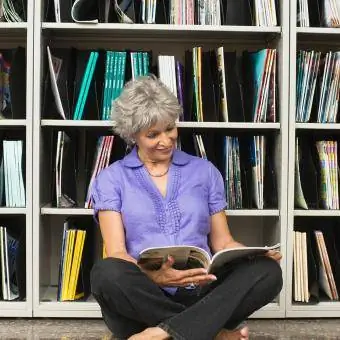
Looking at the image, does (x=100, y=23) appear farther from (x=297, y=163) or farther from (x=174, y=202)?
(x=297, y=163)

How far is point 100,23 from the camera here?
1932mm

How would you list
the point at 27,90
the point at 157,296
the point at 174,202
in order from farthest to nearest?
the point at 27,90
the point at 174,202
the point at 157,296

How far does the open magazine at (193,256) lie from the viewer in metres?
1.47

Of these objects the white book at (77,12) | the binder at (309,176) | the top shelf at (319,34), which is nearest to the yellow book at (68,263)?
the white book at (77,12)

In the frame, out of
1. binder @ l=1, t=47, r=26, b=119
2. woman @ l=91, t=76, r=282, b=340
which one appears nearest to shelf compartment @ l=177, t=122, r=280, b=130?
woman @ l=91, t=76, r=282, b=340

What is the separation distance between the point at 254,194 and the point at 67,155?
2.34ft

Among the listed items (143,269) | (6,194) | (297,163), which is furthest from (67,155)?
(297,163)

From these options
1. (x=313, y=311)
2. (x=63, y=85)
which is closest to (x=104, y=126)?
(x=63, y=85)

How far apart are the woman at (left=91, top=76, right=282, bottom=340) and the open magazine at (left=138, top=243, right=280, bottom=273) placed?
0.02 metres

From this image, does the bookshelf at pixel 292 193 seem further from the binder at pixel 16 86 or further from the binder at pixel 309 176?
the binder at pixel 16 86

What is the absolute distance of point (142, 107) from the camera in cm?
172

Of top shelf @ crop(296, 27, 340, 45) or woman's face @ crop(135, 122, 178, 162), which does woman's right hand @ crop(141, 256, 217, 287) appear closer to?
woman's face @ crop(135, 122, 178, 162)

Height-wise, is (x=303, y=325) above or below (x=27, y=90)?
below

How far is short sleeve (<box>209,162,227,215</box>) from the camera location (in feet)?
5.99
